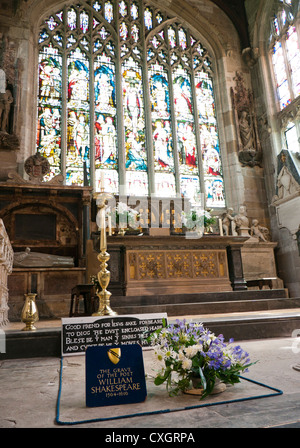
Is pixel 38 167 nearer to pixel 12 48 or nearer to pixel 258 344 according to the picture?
pixel 12 48

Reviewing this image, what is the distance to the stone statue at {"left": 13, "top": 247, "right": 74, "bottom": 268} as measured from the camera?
8.09 meters

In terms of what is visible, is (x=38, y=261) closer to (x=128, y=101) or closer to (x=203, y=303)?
(x=203, y=303)

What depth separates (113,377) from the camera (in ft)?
6.48

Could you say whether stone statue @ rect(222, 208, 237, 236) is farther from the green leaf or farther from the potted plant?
the green leaf

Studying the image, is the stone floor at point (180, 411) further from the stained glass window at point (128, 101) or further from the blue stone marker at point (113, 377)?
the stained glass window at point (128, 101)

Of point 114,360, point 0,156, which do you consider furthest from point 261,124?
point 114,360

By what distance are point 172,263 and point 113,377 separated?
506 cm

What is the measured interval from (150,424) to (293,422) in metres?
0.61

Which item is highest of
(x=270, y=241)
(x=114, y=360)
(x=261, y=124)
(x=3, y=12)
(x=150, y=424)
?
(x=3, y=12)

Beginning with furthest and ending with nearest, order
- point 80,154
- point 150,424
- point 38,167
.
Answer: point 80,154, point 38,167, point 150,424

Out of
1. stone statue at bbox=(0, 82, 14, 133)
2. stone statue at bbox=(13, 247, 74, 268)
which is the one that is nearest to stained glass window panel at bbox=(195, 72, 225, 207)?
stone statue at bbox=(13, 247, 74, 268)

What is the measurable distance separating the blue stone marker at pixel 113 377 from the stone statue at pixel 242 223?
9.33m
